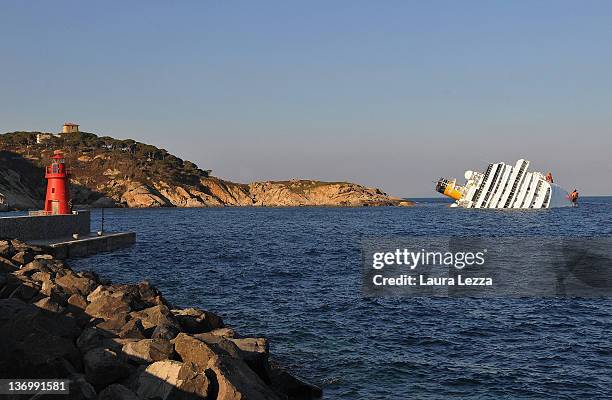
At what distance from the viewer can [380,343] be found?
1905cm

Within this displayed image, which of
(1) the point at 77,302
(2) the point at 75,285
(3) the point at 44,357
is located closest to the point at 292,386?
(3) the point at 44,357

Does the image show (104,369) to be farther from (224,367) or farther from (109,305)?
(109,305)

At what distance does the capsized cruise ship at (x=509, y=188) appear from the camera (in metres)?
122

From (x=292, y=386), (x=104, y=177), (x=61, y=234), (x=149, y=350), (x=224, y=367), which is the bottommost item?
(x=292, y=386)

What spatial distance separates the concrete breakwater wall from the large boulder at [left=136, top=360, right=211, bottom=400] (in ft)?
94.8

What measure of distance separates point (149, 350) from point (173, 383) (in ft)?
5.50

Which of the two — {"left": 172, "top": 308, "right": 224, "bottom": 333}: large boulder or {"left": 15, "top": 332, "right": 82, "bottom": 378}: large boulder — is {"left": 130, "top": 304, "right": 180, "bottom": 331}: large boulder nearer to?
{"left": 172, "top": 308, "right": 224, "bottom": 333}: large boulder

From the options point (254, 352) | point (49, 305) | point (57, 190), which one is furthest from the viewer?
point (57, 190)

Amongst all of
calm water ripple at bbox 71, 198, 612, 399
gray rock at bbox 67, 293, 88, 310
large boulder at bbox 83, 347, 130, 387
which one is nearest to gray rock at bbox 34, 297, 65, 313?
gray rock at bbox 67, 293, 88, 310

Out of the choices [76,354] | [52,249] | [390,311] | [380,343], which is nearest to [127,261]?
[52,249]

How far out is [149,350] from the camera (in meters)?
11.5

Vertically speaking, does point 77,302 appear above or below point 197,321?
above

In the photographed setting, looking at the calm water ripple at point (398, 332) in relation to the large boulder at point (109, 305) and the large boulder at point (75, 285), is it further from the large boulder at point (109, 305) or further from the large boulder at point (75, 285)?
the large boulder at point (75, 285)

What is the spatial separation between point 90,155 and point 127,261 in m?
149
